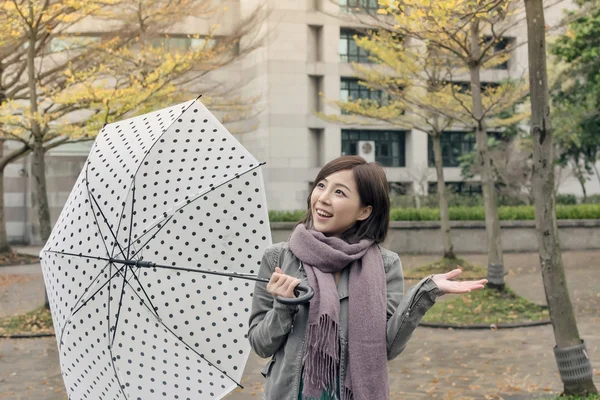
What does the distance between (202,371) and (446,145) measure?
124 ft

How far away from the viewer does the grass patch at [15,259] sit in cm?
2263

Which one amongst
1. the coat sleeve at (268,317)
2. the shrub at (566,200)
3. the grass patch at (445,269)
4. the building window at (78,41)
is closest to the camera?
the coat sleeve at (268,317)

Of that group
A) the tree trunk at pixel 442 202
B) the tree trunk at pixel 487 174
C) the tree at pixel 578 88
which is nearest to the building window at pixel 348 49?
the tree at pixel 578 88

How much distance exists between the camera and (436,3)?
938 centimetres

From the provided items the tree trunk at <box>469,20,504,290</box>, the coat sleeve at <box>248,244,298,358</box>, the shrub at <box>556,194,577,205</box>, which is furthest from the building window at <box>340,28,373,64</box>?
the coat sleeve at <box>248,244,298,358</box>

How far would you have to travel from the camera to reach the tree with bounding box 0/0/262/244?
39.5 feet

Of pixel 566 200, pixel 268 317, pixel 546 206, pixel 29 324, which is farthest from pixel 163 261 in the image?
pixel 566 200

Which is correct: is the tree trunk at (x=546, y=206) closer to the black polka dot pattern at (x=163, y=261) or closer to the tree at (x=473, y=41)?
the tree at (x=473, y=41)

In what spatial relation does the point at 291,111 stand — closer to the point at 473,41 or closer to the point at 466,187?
the point at 466,187

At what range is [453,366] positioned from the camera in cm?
871

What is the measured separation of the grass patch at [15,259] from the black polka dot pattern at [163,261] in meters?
20.0

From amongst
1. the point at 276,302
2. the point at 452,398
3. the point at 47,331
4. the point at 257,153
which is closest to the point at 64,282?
the point at 276,302

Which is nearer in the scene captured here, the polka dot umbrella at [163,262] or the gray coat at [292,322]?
the gray coat at [292,322]

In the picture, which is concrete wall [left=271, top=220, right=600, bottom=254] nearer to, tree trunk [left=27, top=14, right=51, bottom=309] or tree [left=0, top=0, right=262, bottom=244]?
tree [left=0, top=0, right=262, bottom=244]
